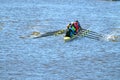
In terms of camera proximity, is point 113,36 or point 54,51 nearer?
point 54,51

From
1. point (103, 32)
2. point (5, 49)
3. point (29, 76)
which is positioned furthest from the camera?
point (103, 32)

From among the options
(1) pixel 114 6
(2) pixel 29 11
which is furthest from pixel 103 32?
(1) pixel 114 6

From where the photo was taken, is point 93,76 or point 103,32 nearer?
point 93,76

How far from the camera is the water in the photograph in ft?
135

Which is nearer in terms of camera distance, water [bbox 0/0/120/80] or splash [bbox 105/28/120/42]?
water [bbox 0/0/120/80]

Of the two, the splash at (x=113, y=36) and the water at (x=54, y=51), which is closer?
the water at (x=54, y=51)

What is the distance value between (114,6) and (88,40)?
162ft

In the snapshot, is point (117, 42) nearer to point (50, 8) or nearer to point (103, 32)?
point (103, 32)

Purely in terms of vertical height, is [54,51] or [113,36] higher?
[54,51]

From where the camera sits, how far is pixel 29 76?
40.2 meters

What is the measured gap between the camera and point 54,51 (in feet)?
165

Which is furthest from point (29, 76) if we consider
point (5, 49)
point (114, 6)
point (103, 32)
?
point (114, 6)

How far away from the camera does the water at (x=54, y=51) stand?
41.2 meters

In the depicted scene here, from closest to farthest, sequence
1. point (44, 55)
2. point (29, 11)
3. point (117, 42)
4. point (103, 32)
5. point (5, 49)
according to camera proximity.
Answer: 1. point (44, 55)
2. point (5, 49)
3. point (117, 42)
4. point (103, 32)
5. point (29, 11)
